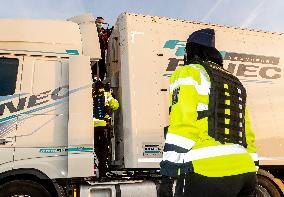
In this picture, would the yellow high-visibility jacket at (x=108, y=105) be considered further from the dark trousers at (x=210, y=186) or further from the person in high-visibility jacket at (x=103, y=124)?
the dark trousers at (x=210, y=186)

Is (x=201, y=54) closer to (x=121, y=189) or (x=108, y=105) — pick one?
(x=121, y=189)

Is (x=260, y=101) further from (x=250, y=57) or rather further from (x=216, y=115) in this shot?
(x=216, y=115)

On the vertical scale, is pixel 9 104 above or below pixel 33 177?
above

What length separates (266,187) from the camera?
577 centimetres

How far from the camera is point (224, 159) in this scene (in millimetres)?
2328

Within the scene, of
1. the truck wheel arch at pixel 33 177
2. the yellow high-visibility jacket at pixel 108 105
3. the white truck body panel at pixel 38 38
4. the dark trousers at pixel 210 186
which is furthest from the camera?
the yellow high-visibility jacket at pixel 108 105

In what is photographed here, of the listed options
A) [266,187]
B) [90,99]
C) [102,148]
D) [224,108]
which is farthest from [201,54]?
[266,187]

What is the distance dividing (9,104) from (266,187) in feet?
12.5

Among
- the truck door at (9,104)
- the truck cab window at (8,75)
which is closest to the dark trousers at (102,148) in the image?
the truck door at (9,104)

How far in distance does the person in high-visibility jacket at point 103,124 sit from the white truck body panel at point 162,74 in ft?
0.58

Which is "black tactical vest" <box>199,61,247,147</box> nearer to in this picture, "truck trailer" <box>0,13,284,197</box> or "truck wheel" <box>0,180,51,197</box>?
"truck trailer" <box>0,13,284,197</box>

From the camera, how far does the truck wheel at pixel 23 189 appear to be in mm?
4711

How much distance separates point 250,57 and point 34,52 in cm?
332

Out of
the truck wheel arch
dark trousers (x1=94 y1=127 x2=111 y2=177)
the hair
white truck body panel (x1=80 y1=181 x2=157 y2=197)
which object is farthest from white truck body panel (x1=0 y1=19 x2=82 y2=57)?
the hair
